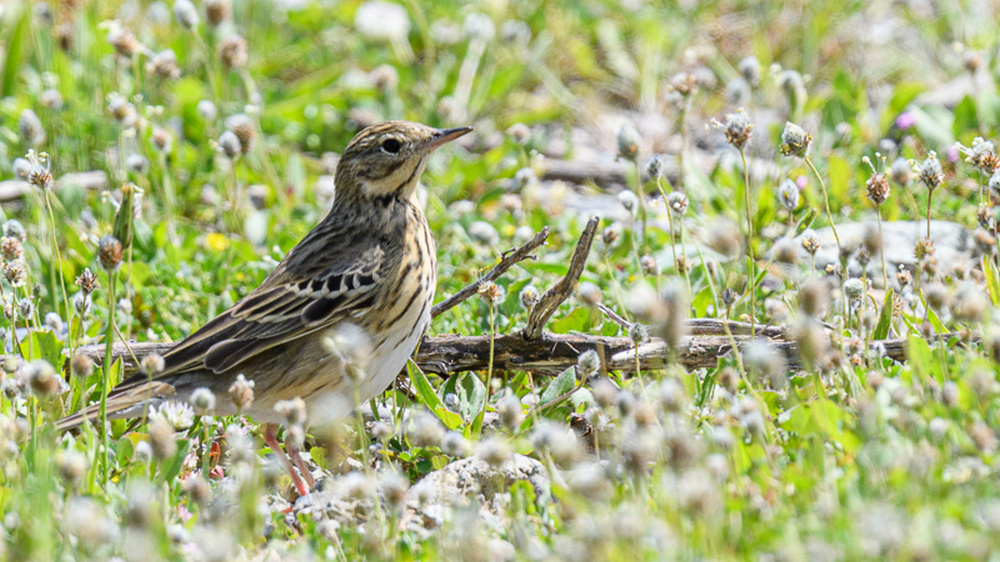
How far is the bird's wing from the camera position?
5324 mm

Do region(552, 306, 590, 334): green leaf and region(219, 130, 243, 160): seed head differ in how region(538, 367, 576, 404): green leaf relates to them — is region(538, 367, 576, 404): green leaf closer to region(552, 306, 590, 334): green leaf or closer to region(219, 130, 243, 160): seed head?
region(552, 306, 590, 334): green leaf

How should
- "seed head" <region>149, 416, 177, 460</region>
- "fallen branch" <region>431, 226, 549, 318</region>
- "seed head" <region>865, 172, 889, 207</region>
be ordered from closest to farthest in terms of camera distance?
"seed head" <region>149, 416, 177, 460</region> → "seed head" <region>865, 172, 889, 207</region> → "fallen branch" <region>431, 226, 549, 318</region>

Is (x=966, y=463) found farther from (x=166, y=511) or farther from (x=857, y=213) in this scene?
(x=857, y=213)

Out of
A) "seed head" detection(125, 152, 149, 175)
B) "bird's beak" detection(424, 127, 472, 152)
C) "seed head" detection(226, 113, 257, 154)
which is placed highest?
"seed head" detection(226, 113, 257, 154)

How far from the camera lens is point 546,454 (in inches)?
148

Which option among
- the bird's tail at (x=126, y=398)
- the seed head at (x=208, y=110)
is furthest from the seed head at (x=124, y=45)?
the bird's tail at (x=126, y=398)

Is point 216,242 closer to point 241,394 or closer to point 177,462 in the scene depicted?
point 177,462

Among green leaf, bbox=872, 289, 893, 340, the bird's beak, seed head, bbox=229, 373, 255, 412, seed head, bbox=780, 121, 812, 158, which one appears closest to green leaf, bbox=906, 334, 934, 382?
green leaf, bbox=872, 289, 893, 340

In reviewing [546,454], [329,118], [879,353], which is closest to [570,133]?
[329,118]

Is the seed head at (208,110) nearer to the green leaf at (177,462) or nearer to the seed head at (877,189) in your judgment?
the green leaf at (177,462)

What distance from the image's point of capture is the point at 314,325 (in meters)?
5.50

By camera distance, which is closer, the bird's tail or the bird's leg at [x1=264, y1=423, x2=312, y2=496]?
the bird's tail

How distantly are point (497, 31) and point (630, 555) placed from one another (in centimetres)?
796

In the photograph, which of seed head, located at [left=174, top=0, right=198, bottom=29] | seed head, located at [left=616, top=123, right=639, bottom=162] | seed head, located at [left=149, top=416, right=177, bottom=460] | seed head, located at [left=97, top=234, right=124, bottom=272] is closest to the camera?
seed head, located at [left=149, top=416, right=177, bottom=460]
